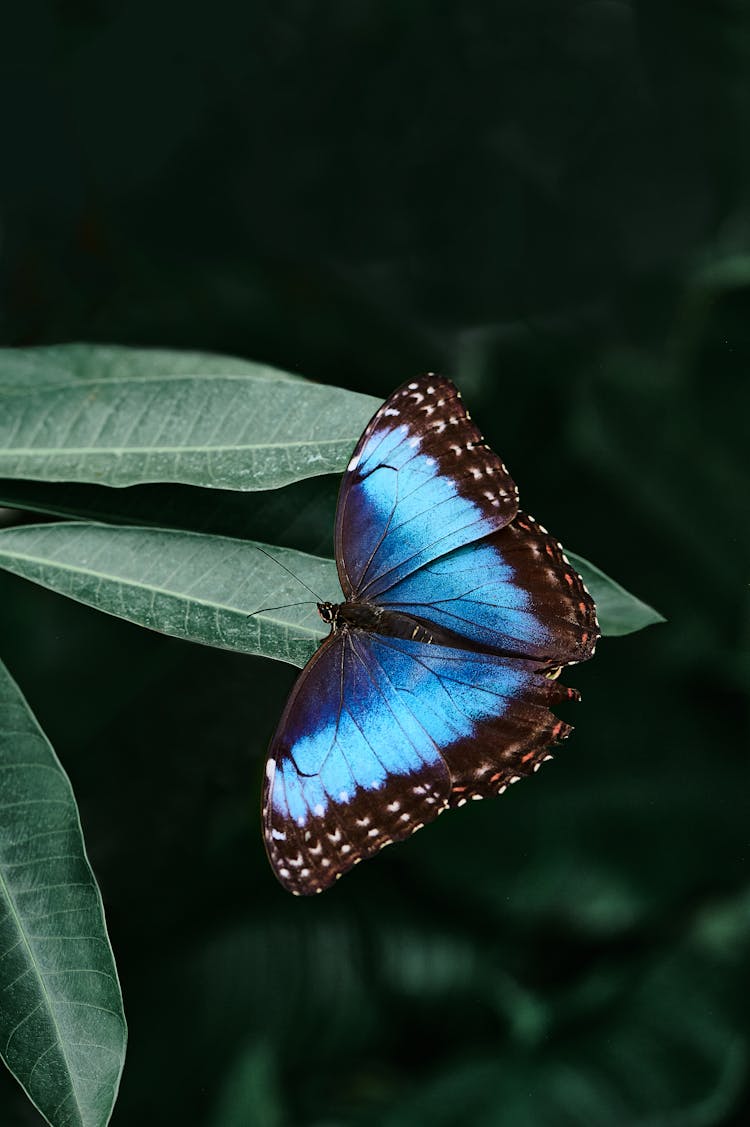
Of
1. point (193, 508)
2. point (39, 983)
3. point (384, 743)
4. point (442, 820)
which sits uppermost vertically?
point (193, 508)

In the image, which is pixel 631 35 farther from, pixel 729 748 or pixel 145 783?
pixel 145 783

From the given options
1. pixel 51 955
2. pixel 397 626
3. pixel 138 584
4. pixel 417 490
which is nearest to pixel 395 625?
pixel 397 626

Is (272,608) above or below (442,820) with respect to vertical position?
above

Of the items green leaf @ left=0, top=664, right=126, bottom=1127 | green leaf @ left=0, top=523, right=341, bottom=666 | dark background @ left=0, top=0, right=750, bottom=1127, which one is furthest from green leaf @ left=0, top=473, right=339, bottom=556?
dark background @ left=0, top=0, right=750, bottom=1127

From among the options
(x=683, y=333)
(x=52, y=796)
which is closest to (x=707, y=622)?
(x=683, y=333)

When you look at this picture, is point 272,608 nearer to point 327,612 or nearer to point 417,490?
point 327,612

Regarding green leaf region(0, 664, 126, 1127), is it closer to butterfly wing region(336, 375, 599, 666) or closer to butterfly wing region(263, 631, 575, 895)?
butterfly wing region(263, 631, 575, 895)

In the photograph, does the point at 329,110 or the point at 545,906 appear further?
the point at 329,110
